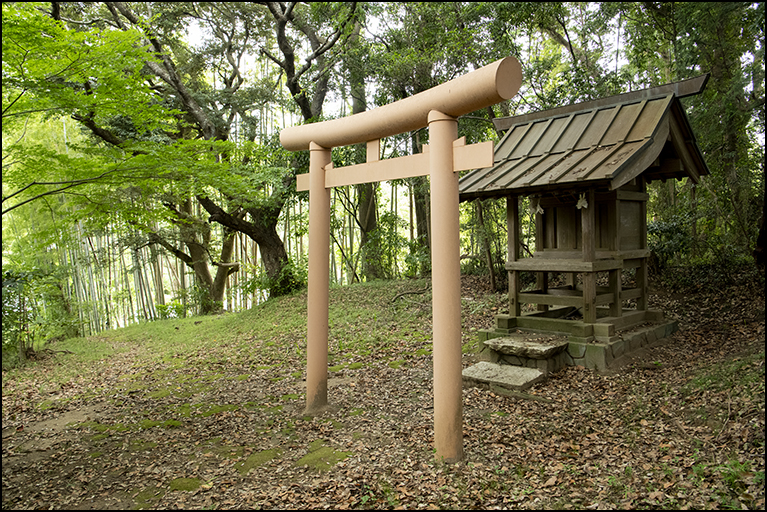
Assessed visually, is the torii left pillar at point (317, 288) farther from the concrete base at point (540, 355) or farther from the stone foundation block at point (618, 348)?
the stone foundation block at point (618, 348)

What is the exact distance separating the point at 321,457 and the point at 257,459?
1.71ft

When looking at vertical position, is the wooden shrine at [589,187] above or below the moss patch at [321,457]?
above

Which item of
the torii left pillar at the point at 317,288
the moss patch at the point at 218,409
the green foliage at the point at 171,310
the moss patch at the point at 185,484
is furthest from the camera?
the green foliage at the point at 171,310

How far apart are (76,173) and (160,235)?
25.4 feet

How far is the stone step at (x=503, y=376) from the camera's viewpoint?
16.1ft

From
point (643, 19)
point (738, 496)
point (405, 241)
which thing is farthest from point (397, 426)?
point (643, 19)

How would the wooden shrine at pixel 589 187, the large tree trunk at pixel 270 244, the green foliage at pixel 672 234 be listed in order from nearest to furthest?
the wooden shrine at pixel 589 187 < the green foliage at pixel 672 234 < the large tree trunk at pixel 270 244

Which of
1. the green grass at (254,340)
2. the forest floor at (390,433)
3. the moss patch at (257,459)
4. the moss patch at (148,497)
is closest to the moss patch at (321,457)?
the forest floor at (390,433)

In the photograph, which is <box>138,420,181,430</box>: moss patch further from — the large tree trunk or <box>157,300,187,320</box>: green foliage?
<box>157,300,187,320</box>: green foliage

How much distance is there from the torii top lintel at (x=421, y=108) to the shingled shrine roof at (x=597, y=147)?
1958mm

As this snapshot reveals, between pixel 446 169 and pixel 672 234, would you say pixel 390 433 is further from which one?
pixel 672 234

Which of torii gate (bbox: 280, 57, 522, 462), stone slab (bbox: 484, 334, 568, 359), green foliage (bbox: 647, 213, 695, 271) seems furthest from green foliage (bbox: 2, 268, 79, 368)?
green foliage (bbox: 647, 213, 695, 271)

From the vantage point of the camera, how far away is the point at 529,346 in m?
5.29

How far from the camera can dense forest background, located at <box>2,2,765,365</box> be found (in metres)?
5.10
